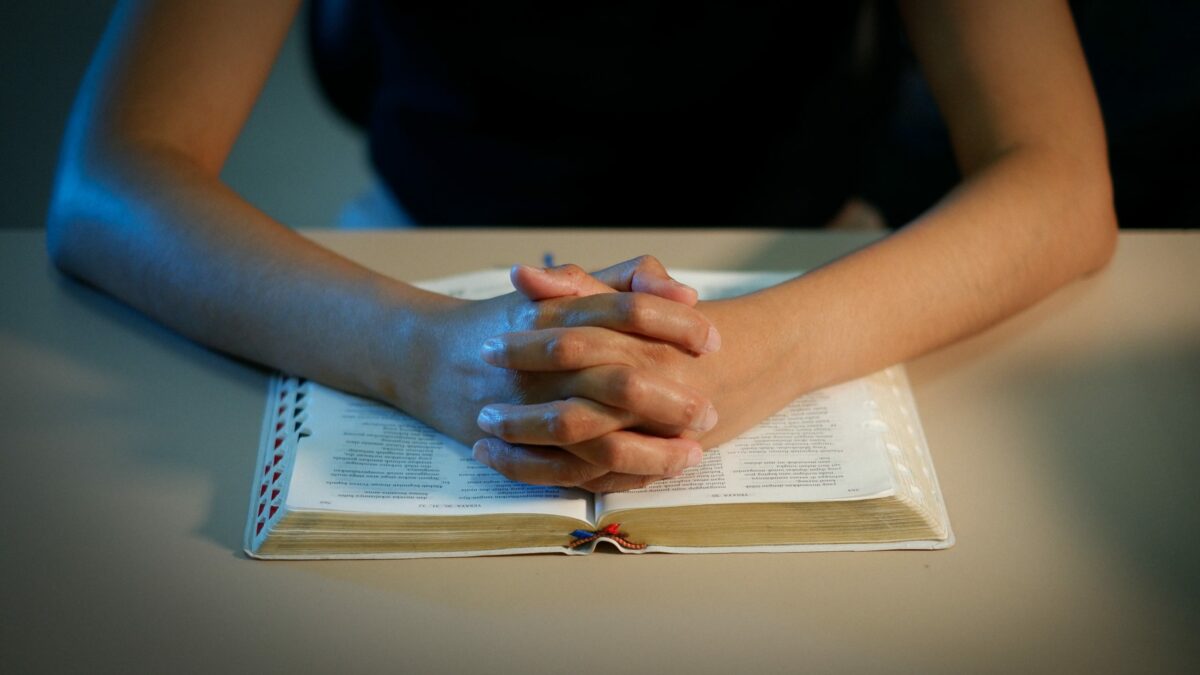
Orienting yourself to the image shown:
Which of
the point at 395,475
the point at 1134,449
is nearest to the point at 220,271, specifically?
the point at 395,475

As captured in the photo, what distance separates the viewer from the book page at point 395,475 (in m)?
0.72

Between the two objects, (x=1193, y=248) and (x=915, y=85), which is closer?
(x=1193, y=248)

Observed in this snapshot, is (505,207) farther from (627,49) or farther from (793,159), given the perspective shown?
(793,159)

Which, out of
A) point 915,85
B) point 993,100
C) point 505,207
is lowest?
point 993,100

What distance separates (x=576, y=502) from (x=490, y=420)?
91mm

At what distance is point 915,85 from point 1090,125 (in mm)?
1013

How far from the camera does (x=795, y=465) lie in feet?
2.50

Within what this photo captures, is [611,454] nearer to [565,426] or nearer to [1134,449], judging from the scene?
[565,426]

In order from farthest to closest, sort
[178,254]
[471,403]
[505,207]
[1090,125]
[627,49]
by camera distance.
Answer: [505,207], [627,49], [1090,125], [178,254], [471,403]

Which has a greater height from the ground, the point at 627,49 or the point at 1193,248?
the point at 627,49

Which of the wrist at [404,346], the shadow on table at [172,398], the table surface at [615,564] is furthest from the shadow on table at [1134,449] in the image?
the shadow on table at [172,398]

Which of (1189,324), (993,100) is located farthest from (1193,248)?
(993,100)

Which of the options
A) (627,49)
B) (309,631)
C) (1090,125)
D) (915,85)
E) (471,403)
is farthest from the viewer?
(915,85)

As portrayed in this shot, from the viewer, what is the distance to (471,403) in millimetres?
771
